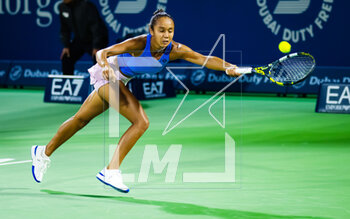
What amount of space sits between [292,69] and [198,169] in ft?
5.21

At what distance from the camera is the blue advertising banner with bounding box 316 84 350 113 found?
13.8m

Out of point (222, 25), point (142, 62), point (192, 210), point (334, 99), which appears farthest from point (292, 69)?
point (222, 25)

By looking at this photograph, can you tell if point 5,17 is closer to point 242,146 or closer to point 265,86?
point 265,86

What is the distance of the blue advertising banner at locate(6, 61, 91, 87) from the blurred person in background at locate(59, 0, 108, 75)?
4.37 metres

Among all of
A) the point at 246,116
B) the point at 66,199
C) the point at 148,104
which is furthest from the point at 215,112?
the point at 66,199

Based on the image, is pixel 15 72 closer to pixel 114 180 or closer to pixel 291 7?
pixel 291 7

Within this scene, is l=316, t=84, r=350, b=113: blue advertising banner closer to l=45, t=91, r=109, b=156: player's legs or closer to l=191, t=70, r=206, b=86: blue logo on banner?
l=191, t=70, r=206, b=86: blue logo on banner

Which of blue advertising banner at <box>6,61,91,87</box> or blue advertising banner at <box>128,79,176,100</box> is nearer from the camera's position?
blue advertising banner at <box>128,79,176,100</box>

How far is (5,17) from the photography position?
22000mm

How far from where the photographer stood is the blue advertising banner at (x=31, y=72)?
2027 centimetres

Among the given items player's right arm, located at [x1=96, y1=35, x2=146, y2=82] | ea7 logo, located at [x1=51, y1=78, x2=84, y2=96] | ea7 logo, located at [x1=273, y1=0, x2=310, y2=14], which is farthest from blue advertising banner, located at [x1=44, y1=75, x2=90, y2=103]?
player's right arm, located at [x1=96, y1=35, x2=146, y2=82]

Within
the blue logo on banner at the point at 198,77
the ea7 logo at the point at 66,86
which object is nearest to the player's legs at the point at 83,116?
the ea7 logo at the point at 66,86

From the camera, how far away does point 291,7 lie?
18297mm

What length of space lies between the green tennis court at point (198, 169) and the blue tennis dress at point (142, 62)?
1.09 metres
